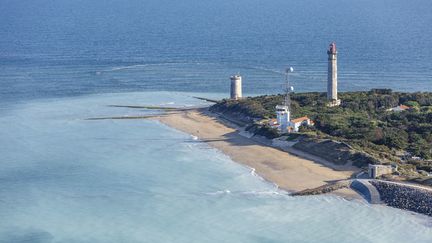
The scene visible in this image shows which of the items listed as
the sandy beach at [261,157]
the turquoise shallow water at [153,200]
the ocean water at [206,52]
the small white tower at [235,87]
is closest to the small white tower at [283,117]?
the sandy beach at [261,157]

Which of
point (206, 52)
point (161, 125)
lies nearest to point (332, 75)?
point (161, 125)

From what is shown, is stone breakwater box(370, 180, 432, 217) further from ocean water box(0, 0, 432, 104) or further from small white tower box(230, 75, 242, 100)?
ocean water box(0, 0, 432, 104)

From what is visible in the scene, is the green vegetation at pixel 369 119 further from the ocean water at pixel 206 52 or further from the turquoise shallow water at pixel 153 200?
the ocean water at pixel 206 52

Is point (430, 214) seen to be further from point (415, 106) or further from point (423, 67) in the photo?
point (423, 67)

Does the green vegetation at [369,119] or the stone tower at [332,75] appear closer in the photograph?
the green vegetation at [369,119]

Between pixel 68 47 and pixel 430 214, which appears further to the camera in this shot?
pixel 68 47

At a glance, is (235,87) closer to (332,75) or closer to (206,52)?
(332,75)

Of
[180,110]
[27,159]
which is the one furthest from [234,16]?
[27,159]
